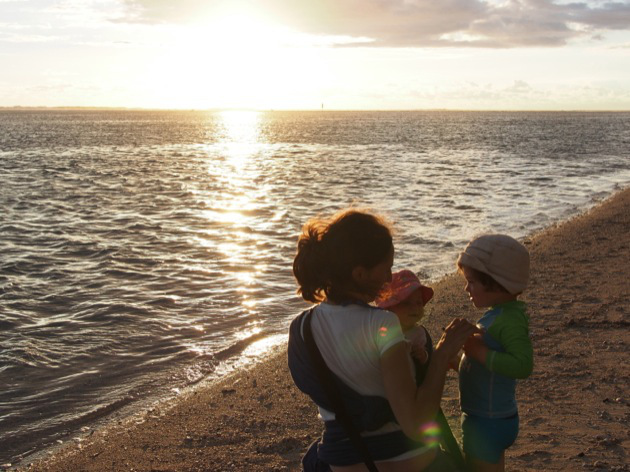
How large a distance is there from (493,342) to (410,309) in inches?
15.7

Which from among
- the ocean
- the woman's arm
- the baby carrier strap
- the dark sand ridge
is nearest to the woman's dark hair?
the baby carrier strap

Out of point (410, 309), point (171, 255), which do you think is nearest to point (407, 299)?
point (410, 309)

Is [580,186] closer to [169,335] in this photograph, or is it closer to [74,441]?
[169,335]

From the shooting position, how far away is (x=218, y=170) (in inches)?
1415

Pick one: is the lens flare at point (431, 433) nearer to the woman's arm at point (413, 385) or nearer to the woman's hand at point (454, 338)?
the woman's arm at point (413, 385)

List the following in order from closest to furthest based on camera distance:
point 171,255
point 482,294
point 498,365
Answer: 1. point 498,365
2. point 482,294
3. point 171,255

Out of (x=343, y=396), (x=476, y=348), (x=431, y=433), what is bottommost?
(x=431, y=433)

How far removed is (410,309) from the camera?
2.76 m

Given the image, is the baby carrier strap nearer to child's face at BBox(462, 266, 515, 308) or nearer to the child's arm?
the child's arm

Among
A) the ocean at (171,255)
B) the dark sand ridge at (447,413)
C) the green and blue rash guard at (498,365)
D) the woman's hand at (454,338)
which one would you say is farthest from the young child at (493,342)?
the dark sand ridge at (447,413)

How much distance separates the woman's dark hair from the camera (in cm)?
244

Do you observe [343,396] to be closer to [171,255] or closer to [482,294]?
[482,294]

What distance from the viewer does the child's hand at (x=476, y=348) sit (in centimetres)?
270

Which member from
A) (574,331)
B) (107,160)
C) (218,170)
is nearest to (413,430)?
(574,331)
